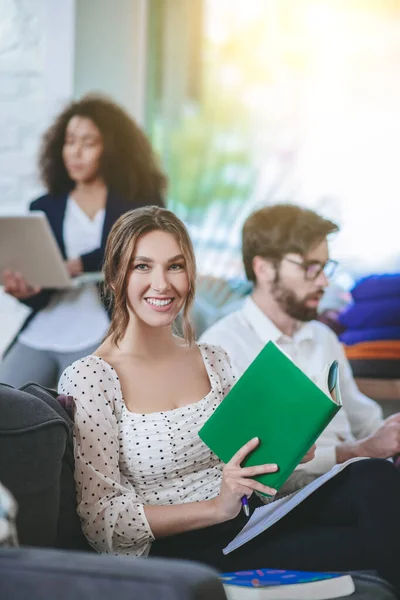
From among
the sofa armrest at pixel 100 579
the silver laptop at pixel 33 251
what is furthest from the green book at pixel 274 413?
the silver laptop at pixel 33 251

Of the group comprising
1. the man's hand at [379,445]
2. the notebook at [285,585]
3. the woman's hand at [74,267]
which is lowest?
the man's hand at [379,445]

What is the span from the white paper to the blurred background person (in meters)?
1.01

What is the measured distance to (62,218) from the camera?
291cm

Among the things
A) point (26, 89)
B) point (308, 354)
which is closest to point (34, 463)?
point (308, 354)

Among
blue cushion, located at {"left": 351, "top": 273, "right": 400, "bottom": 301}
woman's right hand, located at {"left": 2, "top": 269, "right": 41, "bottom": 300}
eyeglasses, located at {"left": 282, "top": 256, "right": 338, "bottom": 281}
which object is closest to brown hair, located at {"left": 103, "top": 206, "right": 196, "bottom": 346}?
eyeglasses, located at {"left": 282, "top": 256, "right": 338, "bottom": 281}

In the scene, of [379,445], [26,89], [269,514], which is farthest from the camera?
[26,89]

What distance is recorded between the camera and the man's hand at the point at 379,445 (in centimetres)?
211

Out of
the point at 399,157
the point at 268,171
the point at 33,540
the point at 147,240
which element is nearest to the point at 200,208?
the point at 268,171

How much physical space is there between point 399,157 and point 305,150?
40cm

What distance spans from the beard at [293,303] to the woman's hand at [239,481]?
3.27 ft

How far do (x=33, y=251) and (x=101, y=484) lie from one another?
4.27 feet

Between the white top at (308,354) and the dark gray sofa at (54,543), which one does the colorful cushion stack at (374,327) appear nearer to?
the white top at (308,354)

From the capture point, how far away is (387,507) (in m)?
1.65

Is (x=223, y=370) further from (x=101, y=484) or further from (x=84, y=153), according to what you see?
(x=84, y=153)
